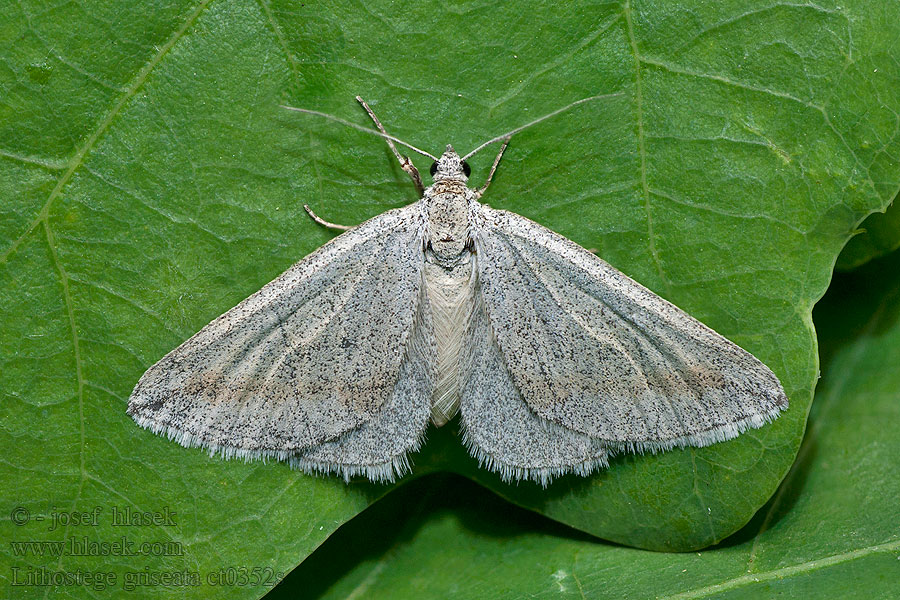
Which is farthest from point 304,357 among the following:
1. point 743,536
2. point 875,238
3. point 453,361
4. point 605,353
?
point 875,238

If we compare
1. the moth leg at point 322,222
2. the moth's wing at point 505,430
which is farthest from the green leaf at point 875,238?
the moth leg at point 322,222

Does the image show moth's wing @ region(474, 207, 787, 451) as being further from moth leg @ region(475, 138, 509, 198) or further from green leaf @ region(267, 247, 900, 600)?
green leaf @ region(267, 247, 900, 600)

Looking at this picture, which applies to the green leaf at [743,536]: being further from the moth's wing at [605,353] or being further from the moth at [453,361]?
the moth's wing at [605,353]

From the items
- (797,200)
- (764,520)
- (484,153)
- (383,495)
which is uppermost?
(484,153)

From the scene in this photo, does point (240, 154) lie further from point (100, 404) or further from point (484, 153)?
point (100, 404)

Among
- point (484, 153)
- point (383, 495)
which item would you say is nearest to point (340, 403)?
point (383, 495)

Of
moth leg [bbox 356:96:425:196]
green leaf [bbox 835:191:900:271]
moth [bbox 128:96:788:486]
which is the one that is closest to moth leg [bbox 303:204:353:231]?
moth [bbox 128:96:788:486]

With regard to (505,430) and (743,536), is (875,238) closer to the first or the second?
(743,536)
